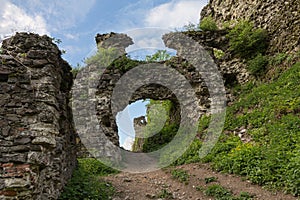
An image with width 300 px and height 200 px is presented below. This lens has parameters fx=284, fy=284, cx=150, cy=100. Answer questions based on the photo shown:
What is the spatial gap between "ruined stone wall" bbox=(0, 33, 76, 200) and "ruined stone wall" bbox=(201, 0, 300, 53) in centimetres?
991

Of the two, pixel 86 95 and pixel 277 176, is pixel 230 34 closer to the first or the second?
pixel 86 95

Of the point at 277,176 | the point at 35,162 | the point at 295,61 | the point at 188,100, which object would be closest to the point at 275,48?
the point at 295,61

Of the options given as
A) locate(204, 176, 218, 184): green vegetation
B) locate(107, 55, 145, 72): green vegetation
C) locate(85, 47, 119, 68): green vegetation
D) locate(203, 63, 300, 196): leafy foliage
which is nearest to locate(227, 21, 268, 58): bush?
locate(203, 63, 300, 196): leafy foliage

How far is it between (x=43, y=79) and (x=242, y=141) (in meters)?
6.24

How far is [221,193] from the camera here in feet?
19.7

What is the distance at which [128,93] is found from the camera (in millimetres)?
12672

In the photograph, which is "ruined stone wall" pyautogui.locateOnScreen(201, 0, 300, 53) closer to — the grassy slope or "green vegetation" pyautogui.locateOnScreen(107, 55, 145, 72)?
the grassy slope

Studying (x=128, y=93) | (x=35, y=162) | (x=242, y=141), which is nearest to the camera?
(x=35, y=162)

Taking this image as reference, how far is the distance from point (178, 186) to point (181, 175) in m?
0.64

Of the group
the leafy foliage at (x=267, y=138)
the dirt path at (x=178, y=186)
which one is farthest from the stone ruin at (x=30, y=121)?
the leafy foliage at (x=267, y=138)

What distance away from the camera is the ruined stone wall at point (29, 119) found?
3724 mm

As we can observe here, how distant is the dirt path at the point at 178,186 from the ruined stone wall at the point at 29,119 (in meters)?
2.25

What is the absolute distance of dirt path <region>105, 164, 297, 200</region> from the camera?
6.03m

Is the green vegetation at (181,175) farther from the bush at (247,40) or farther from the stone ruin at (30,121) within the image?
the bush at (247,40)
